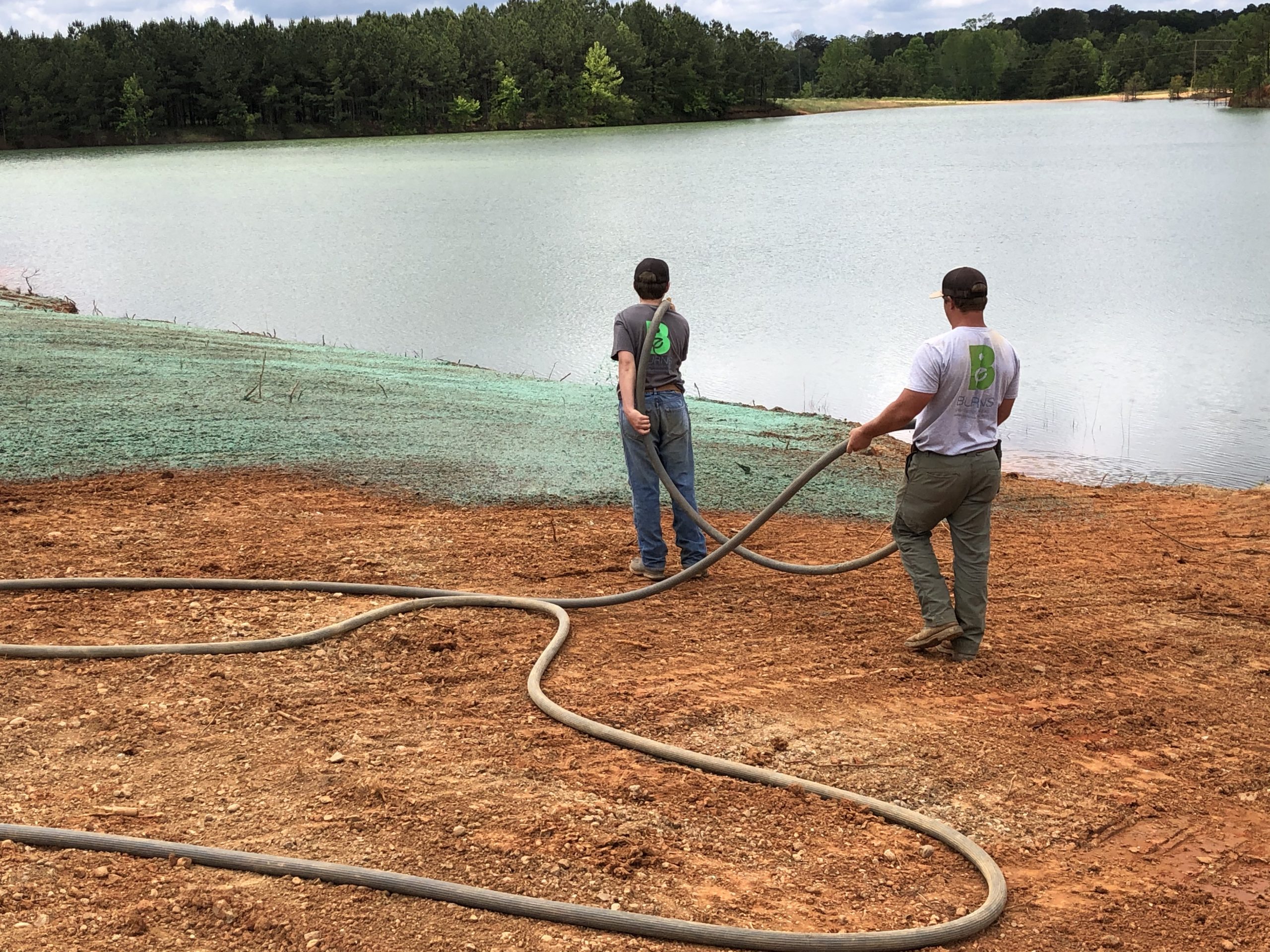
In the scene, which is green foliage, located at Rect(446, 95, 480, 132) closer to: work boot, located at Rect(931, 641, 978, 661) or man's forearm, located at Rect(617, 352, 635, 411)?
man's forearm, located at Rect(617, 352, 635, 411)

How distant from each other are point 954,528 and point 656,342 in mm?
1733

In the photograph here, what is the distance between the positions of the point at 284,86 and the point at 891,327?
76.0 metres

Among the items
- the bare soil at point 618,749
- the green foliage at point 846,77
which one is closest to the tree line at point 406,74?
the green foliage at point 846,77

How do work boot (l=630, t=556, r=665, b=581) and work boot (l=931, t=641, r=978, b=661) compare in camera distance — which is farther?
work boot (l=630, t=556, r=665, b=581)

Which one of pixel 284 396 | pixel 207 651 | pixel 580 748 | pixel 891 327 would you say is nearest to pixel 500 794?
pixel 580 748

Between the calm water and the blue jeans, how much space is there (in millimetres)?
5587

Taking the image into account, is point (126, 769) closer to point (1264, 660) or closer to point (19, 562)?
point (19, 562)

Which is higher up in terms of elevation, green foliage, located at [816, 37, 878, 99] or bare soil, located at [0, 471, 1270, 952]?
green foliage, located at [816, 37, 878, 99]

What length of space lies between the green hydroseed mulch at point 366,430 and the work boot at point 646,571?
1482 mm

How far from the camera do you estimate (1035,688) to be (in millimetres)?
4938

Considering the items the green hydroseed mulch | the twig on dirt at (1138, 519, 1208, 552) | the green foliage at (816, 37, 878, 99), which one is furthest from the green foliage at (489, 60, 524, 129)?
the twig on dirt at (1138, 519, 1208, 552)

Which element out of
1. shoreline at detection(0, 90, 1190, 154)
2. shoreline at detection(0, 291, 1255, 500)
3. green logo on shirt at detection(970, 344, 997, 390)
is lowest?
shoreline at detection(0, 291, 1255, 500)

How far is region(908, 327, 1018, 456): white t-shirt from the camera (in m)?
4.76

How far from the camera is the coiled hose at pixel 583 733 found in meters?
3.17
